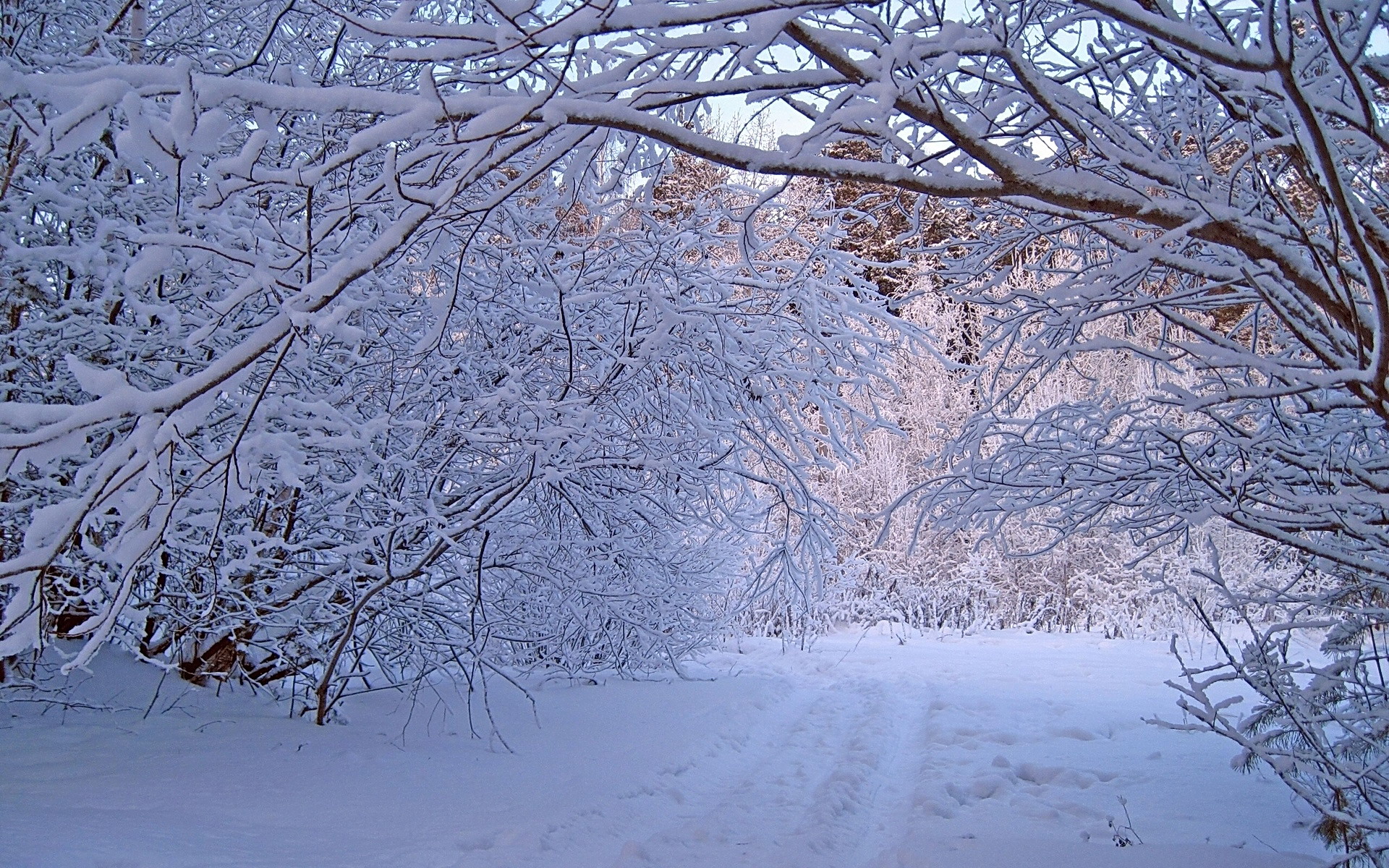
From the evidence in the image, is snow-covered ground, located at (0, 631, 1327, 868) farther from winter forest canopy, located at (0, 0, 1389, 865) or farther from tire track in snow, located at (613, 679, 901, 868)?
winter forest canopy, located at (0, 0, 1389, 865)

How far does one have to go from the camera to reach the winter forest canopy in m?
1.98

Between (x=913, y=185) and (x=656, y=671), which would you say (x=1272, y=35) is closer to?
(x=913, y=185)

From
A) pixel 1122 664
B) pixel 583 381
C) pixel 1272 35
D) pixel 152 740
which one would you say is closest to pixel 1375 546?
pixel 1272 35

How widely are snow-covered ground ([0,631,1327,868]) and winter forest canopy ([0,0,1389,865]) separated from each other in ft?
1.58

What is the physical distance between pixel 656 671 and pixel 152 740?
544cm

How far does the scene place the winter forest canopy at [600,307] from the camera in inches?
78.0

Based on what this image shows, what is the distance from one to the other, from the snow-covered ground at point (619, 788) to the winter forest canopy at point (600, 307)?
0.48 metres

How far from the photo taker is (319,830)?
3.62m

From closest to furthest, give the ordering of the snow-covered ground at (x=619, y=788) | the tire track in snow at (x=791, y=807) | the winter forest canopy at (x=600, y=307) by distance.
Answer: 1. the winter forest canopy at (x=600, y=307)
2. the snow-covered ground at (x=619, y=788)
3. the tire track in snow at (x=791, y=807)

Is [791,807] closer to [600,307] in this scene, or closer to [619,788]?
[619,788]

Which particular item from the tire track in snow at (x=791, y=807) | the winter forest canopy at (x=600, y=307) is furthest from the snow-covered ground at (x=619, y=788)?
the winter forest canopy at (x=600, y=307)

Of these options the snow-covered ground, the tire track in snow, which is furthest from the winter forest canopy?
the tire track in snow

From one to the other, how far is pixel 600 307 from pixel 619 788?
2.58 m

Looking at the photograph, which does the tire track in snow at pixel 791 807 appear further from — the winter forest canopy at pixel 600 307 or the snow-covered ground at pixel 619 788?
the winter forest canopy at pixel 600 307
